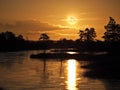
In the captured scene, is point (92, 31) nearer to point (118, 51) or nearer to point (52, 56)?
point (52, 56)

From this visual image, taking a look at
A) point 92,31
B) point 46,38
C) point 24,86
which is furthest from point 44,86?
point 46,38

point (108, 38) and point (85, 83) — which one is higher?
point (108, 38)

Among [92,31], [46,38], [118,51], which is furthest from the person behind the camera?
[46,38]

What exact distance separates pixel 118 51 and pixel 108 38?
1811cm

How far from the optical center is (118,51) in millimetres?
98125

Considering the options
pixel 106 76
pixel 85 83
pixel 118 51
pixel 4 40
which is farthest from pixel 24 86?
pixel 4 40

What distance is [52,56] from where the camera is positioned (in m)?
114

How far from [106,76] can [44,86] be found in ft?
40.0

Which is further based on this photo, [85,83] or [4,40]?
[4,40]

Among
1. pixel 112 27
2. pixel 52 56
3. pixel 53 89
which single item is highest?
pixel 112 27

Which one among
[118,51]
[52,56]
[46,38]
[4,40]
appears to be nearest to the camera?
[118,51]

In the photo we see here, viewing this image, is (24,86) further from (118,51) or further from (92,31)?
(92,31)

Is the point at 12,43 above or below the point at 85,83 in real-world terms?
above

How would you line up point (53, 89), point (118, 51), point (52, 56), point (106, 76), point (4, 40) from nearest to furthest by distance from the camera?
point (53, 89) → point (106, 76) → point (118, 51) → point (52, 56) → point (4, 40)
